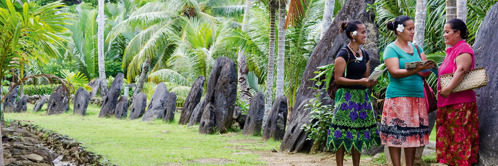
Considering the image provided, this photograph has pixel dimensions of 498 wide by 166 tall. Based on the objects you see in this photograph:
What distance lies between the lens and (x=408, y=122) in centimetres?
419

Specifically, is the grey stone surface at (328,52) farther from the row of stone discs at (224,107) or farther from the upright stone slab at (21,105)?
the upright stone slab at (21,105)

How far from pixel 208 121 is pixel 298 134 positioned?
3.70m

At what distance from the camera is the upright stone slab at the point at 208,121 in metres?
10.4

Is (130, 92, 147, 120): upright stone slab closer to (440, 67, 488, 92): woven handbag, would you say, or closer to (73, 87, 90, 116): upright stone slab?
(73, 87, 90, 116): upright stone slab

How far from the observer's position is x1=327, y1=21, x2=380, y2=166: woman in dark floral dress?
4609mm

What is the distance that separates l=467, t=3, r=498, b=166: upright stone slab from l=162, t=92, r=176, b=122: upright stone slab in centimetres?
932

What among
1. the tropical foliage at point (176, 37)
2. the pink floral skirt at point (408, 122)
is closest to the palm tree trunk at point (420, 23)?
the tropical foliage at point (176, 37)

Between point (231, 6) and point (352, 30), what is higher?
point (231, 6)

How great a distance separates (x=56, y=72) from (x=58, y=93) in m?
9.15

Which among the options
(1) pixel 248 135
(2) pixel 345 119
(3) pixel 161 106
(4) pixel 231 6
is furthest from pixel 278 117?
(4) pixel 231 6

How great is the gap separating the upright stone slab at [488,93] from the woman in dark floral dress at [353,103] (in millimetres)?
957

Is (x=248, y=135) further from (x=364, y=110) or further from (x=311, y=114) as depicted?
(x=364, y=110)

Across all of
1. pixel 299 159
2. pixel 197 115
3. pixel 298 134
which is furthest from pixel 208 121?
pixel 299 159

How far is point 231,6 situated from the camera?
26.1 meters
